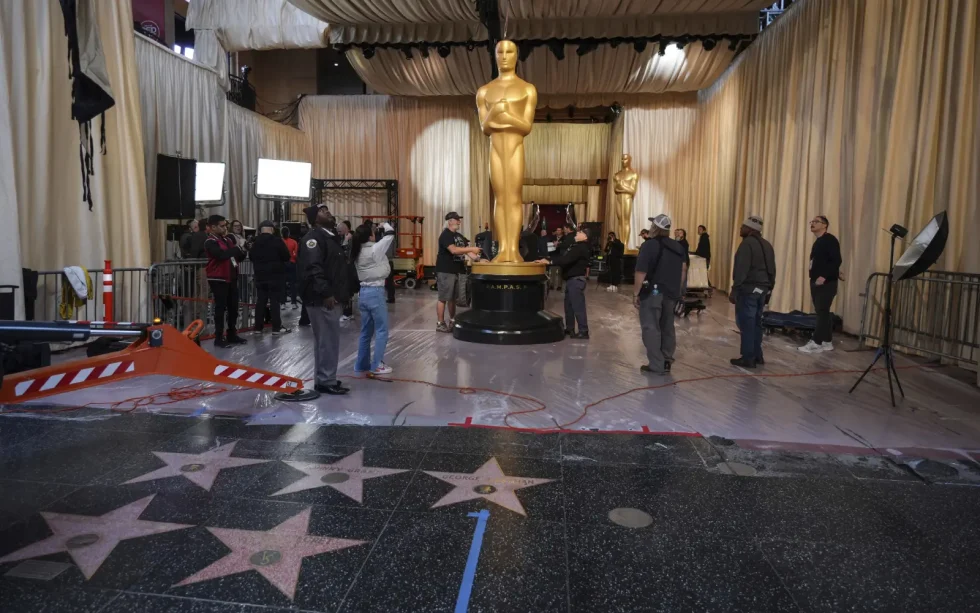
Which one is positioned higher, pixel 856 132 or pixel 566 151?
pixel 566 151

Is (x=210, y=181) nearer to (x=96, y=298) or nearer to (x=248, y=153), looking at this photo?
(x=248, y=153)

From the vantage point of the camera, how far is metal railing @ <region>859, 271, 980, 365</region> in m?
6.11

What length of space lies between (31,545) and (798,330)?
8822 millimetres

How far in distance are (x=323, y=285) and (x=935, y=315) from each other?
21.0 feet

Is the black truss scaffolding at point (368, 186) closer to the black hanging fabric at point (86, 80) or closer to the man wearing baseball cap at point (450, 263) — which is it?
the man wearing baseball cap at point (450, 263)

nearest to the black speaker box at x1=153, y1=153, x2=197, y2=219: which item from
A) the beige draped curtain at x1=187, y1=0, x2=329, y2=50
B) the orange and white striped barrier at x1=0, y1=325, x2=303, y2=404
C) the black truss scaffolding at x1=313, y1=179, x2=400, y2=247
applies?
the beige draped curtain at x1=187, y1=0, x2=329, y2=50

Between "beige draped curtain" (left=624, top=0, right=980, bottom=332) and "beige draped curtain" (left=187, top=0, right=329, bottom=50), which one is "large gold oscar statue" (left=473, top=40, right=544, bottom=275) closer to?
"beige draped curtain" (left=624, top=0, right=980, bottom=332)

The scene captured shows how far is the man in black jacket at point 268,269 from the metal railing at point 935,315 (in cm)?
750

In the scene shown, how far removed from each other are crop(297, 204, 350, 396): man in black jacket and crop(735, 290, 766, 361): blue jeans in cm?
406

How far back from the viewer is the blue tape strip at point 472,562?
2.17 meters

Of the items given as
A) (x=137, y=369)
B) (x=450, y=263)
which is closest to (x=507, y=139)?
(x=450, y=263)

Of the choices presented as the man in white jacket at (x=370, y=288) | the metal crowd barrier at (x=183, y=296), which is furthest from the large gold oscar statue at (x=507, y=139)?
the metal crowd barrier at (x=183, y=296)

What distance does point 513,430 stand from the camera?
165 inches

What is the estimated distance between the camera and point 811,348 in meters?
7.41
